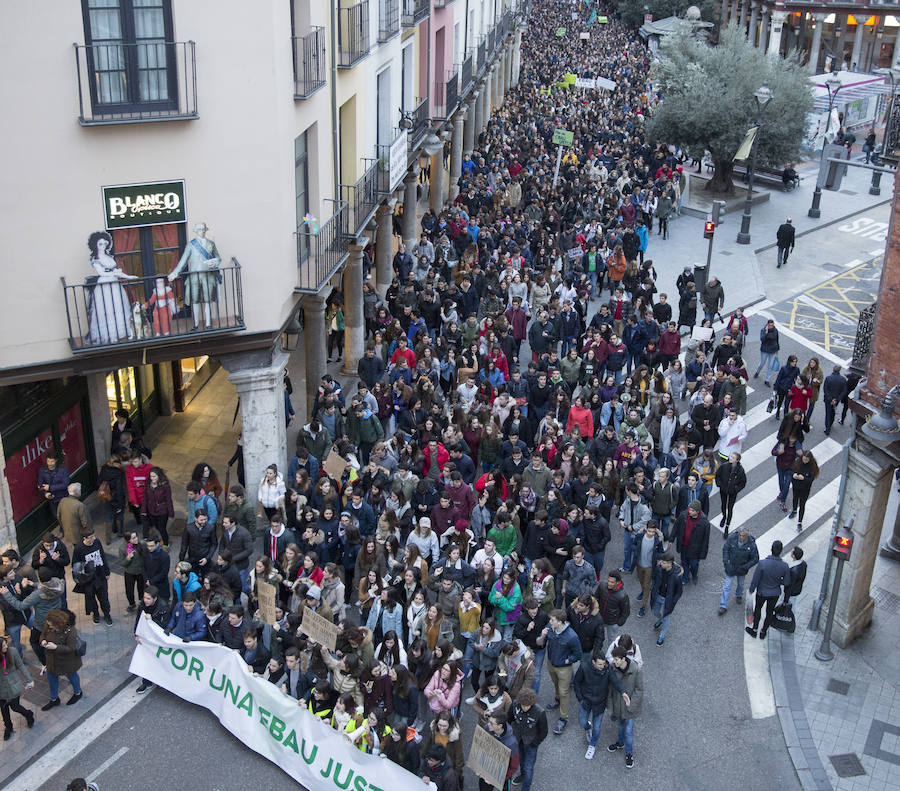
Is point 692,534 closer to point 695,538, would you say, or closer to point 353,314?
point 695,538

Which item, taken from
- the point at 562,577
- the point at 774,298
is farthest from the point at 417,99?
the point at 562,577

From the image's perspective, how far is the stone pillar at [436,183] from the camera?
37125 millimetres

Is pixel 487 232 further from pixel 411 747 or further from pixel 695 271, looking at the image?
pixel 411 747

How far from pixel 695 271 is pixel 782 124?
13.8 metres

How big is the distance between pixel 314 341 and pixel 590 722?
1074cm

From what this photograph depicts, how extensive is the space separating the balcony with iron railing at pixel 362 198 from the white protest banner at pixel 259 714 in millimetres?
10346

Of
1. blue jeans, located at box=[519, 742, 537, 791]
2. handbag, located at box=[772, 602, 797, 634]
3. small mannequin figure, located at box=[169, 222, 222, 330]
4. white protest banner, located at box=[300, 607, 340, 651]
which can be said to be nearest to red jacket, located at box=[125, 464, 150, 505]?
small mannequin figure, located at box=[169, 222, 222, 330]

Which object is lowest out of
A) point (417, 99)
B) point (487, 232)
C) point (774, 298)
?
point (774, 298)

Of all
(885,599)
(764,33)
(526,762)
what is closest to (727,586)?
(885,599)

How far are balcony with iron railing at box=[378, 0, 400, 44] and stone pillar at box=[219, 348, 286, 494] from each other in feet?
33.7

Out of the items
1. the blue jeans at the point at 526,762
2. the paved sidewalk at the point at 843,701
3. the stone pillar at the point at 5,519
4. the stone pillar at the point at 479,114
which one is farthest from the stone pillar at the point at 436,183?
the blue jeans at the point at 526,762

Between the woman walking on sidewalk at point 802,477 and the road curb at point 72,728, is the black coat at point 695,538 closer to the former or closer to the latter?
the woman walking on sidewalk at point 802,477

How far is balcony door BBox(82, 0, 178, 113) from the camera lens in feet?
49.3

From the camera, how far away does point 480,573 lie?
1459cm
